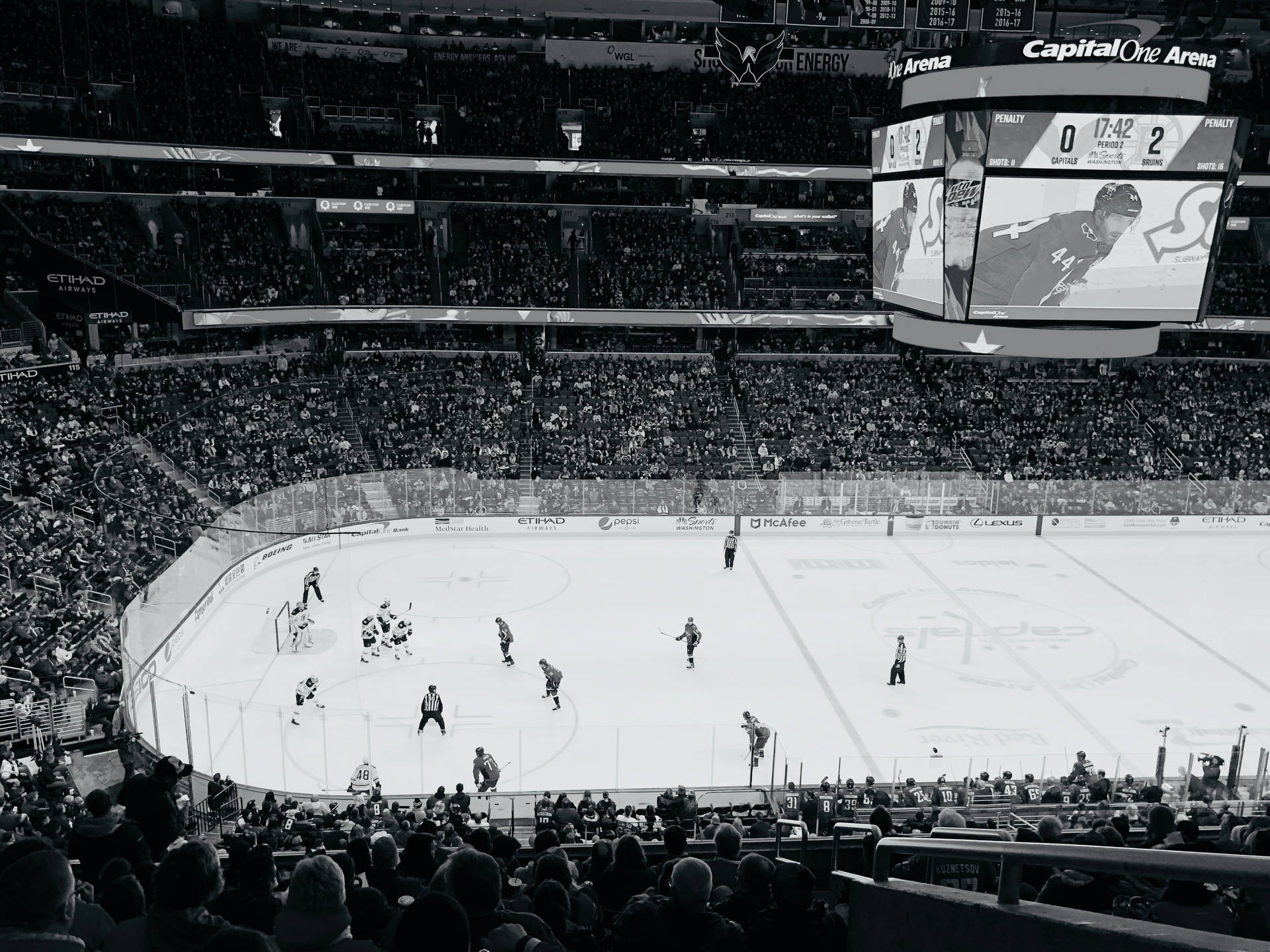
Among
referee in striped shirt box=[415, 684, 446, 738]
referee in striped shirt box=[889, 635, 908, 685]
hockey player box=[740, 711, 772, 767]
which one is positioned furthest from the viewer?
referee in striped shirt box=[889, 635, 908, 685]

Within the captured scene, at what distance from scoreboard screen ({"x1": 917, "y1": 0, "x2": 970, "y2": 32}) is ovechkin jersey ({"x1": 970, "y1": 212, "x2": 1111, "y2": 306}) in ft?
26.5

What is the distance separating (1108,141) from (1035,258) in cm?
194

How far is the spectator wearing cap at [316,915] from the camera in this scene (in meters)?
3.32

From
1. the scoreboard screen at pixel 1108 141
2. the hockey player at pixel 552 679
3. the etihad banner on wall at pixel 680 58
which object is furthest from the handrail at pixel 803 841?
the etihad banner on wall at pixel 680 58

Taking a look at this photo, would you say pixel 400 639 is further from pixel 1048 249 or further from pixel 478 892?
pixel 478 892

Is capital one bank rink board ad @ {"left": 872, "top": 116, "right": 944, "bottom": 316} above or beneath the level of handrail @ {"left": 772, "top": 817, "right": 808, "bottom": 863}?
above

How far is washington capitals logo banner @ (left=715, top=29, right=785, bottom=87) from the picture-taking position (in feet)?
56.4

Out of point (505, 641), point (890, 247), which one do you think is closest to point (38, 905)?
point (505, 641)

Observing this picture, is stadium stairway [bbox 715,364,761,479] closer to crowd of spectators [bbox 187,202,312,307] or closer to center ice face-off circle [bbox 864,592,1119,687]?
center ice face-off circle [bbox 864,592,1119,687]

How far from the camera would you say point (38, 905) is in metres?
2.96

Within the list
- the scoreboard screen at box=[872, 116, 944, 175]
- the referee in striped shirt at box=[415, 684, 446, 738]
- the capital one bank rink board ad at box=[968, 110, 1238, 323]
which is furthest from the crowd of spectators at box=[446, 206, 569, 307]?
the capital one bank rink board ad at box=[968, 110, 1238, 323]

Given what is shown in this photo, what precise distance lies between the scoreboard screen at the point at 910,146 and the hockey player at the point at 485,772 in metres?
11.1

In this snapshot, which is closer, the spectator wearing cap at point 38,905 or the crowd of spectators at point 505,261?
the spectator wearing cap at point 38,905

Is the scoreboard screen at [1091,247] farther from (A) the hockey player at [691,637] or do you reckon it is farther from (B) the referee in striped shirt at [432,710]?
(B) the referee in striped shirt at [432,710]
